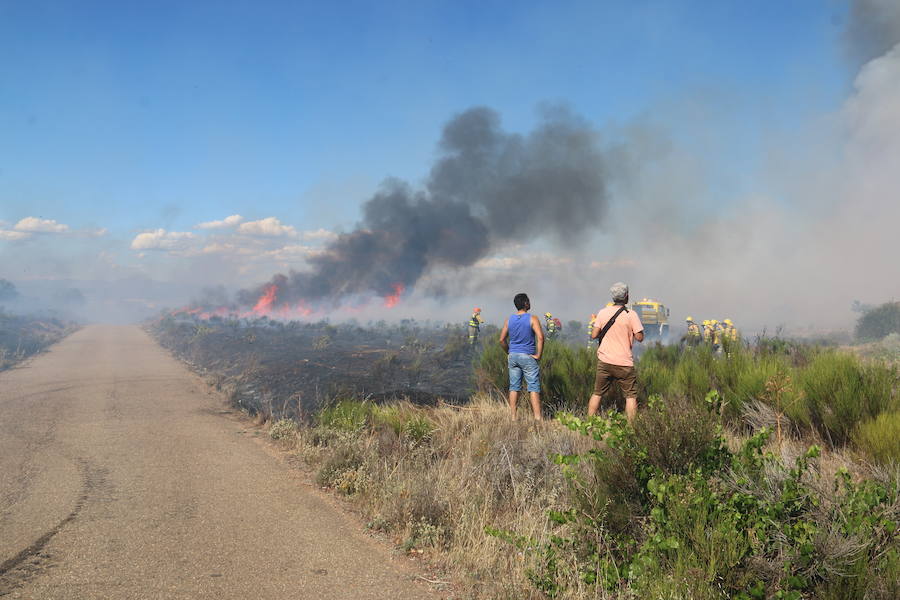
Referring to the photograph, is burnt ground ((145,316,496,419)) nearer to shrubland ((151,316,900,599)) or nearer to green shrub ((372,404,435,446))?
green shrub ((372,404,435,446))

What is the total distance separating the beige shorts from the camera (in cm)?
699

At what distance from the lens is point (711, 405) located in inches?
158

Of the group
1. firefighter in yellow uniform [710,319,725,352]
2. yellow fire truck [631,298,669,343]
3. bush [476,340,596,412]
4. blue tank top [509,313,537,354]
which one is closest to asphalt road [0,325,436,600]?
blue tank top [509,313,537,354]

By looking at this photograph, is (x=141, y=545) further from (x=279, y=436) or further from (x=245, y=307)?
(x=245, y=307)

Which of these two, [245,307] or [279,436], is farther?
[245,307]

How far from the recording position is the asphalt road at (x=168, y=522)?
408cm

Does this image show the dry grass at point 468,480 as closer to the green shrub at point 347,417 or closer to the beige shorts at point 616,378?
the green shrub at point 347,417

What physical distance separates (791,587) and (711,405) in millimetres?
1256

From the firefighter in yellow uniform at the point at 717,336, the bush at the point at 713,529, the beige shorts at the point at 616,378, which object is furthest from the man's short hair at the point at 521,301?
the bush at the point at 713,529

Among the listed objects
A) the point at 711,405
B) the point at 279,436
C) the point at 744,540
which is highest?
the point at 711,405

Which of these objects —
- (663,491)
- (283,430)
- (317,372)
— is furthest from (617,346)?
(317,372)

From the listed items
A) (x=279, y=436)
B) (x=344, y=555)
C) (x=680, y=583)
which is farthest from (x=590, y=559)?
(x=279, y=436)

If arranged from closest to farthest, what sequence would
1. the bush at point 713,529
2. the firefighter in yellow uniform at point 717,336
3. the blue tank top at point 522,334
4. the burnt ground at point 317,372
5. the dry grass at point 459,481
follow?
the bush at point 713,529
the dry grass at point 459,481
the blue tank top at point 522,334
the firefighter in yellow uniform at point 717,336
the burnt ground at point 317,372

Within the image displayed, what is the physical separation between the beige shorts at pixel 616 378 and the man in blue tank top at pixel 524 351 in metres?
1.05
